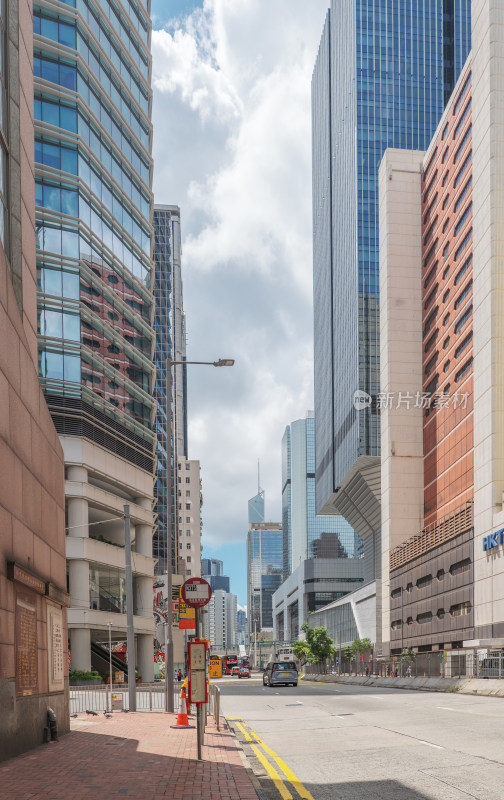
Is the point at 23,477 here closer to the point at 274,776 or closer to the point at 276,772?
the point at 276,772

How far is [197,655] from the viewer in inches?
579

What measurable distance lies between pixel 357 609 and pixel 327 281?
53.0 meters

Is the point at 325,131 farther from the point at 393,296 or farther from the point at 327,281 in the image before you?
the point at 393,296

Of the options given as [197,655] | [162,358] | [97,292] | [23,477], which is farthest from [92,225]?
[162,358]

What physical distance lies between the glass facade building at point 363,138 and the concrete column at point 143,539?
48.4 m

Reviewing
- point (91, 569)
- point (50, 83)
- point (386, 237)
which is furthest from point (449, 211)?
point (91, 569)

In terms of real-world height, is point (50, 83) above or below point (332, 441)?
above

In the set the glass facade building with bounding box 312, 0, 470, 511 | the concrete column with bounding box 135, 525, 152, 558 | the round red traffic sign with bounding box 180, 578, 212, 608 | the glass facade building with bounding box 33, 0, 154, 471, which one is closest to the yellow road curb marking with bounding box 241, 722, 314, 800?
the round red traffic sign with bounding box 180, 578, 212, 608

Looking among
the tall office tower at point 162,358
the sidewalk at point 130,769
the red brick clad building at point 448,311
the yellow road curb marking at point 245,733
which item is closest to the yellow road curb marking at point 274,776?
the sidewalk at point 130,769

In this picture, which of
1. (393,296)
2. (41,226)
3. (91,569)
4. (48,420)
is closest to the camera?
(48,420)

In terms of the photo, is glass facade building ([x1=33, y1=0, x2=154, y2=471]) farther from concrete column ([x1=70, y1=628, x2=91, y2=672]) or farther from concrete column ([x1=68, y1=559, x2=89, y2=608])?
concrete column ([x1=70, y1=628, x2=91, y2=672])

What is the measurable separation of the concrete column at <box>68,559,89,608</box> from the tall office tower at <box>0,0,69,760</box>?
36.9m

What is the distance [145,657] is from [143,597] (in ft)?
14.6

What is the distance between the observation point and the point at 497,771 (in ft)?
39.8
